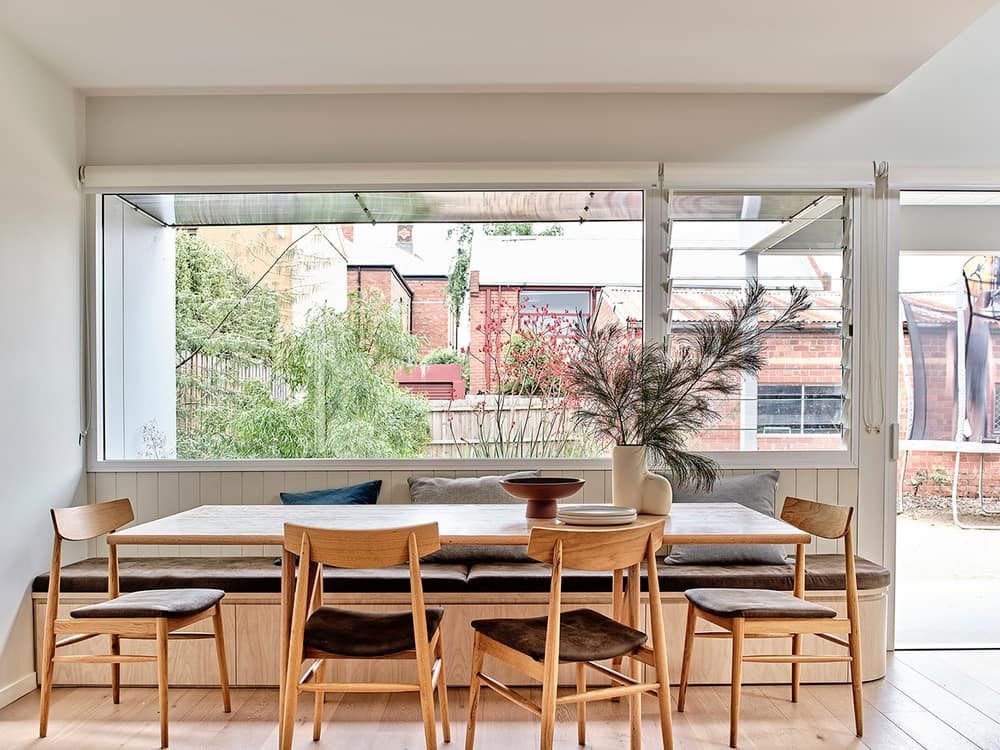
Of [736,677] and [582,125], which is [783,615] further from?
[582,125]

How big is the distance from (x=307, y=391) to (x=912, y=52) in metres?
3.17

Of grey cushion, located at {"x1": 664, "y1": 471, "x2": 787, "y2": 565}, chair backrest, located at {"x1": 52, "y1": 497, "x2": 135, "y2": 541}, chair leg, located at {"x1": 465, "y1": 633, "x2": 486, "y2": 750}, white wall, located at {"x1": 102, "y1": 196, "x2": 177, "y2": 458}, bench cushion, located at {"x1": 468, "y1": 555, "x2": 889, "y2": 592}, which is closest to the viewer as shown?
chair leg, located at {"x1": 465, "y1": 633, "x2": 486, "y2": 750}

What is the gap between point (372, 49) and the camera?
3607 mm

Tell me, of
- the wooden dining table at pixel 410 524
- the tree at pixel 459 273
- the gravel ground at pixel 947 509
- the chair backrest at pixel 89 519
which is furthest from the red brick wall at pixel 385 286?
the gravel ground at pixel 947 509

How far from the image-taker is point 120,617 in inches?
119

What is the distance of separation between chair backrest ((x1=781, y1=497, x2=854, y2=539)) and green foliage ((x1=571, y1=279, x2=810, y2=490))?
337mm

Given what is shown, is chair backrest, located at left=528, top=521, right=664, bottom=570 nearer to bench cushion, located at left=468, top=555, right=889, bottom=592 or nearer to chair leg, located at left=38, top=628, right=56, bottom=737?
bench cushion, located at left=468, top=555, right=889, bottom=592

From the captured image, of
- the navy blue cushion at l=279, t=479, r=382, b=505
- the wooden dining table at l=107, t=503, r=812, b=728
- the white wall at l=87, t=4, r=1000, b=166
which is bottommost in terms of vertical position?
the navy blue cushion at l=279, t=479, r=382, b=505

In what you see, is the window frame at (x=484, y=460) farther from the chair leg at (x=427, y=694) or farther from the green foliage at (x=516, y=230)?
the chair leg at (x=427, y=694)

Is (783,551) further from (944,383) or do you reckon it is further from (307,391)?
(944,383)

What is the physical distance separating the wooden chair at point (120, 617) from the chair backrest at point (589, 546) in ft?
4.63

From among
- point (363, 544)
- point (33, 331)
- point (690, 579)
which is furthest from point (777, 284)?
point (33, 331)

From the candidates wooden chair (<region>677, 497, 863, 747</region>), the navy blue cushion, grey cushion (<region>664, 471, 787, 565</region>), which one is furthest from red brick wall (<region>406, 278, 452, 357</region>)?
wooden chair (<region>677, 497, 863, 747</region>)

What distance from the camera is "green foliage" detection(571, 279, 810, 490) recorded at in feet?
11.0
